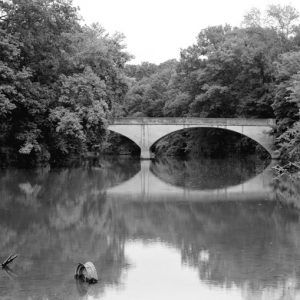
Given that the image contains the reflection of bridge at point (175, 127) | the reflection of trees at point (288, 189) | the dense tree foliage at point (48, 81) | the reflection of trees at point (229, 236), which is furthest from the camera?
the reflection of bridge at point (175, 127)

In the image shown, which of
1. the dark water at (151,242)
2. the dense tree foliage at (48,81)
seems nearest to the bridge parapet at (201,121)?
the dense tree foliage at (48,81)

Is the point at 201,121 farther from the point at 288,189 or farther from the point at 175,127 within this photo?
the point at 288,189

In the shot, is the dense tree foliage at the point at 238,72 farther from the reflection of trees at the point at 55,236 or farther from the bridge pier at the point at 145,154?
the reflection of trees at the point at 55,236

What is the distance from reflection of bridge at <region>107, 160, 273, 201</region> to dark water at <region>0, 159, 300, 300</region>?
0.04 metres

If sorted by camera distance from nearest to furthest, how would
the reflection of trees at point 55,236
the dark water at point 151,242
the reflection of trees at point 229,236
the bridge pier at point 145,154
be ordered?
the dark water at point 151,242 → the reflection of trees at point 55,236 → the reflection of trees at point 229,236 → the bridge pier at point 145,154

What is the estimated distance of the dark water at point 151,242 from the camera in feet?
29.1

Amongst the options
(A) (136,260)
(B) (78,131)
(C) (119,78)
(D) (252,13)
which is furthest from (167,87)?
(A) (136,260)

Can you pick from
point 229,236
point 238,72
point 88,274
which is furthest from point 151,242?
point 238,72

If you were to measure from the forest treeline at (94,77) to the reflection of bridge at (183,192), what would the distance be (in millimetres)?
3350

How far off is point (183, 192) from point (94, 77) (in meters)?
11.2

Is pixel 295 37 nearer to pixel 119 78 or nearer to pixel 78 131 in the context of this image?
pixel 119 78

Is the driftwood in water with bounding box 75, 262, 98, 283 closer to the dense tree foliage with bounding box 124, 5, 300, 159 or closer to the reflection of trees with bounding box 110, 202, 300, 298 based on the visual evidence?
the reflection of trees with bounding box 110, 202, 300, 298

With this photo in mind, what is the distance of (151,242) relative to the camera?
484 inches

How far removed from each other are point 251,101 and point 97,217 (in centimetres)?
3568
